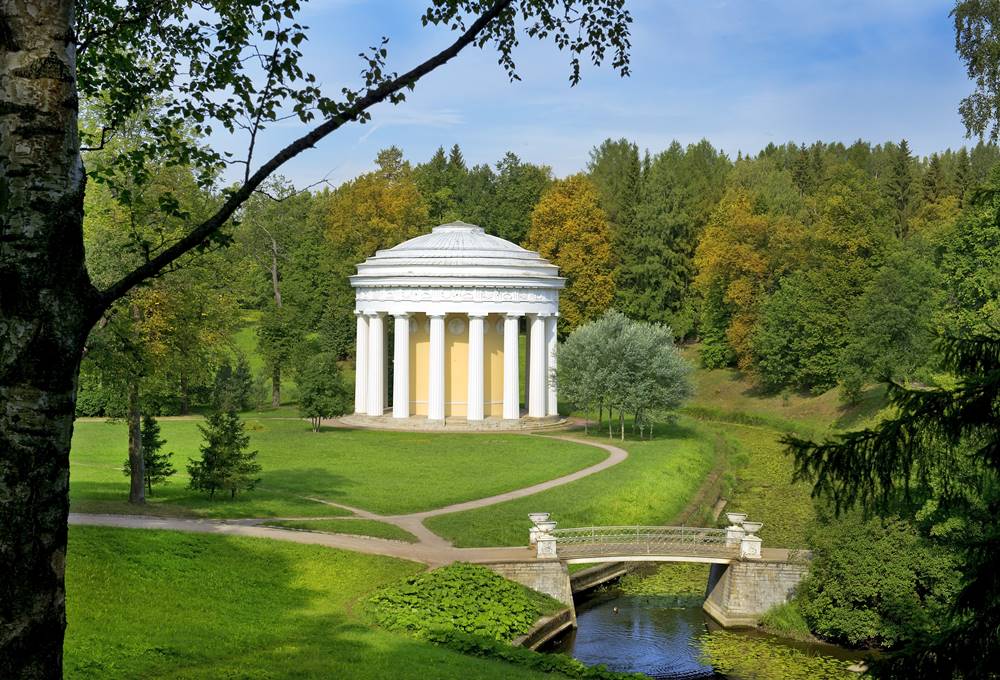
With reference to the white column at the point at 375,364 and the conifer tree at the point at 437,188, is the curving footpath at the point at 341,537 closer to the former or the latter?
the white column at the point at 375,364

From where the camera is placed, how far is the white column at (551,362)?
5409 centimetres

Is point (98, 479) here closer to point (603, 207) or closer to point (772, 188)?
point (603, 207)

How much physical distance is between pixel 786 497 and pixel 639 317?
121 ft

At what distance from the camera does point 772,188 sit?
289 feet

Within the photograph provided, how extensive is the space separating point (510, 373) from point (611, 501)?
19632mm

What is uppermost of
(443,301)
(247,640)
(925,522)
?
(443,301)

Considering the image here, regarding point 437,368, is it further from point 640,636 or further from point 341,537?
point 640,636

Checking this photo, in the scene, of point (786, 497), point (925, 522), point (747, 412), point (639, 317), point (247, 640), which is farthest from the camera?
point (639, 317)

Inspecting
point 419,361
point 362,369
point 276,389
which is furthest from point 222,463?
point 276,389

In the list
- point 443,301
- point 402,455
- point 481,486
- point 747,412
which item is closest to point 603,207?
point 747,412

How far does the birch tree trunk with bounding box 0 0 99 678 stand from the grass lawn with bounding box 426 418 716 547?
20917mm

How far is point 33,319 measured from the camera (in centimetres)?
621

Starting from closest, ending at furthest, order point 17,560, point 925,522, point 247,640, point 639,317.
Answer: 1. point 17,560
2. point 247,640
3. point 925,522
4. point 639,317

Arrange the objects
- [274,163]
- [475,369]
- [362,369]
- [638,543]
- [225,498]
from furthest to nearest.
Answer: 1. [362,369]
2. [475,369]
3. [225,498]
4. [638,543]
5. [274,163]
